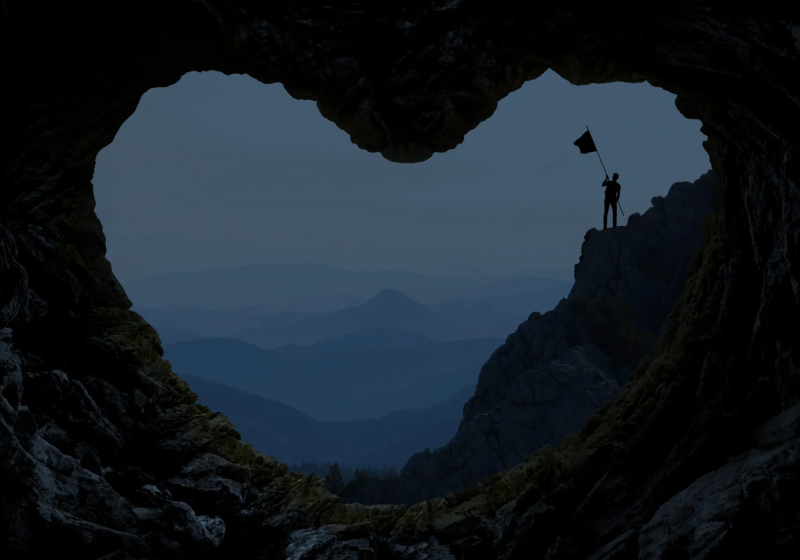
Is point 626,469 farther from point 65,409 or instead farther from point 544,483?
point 65,409

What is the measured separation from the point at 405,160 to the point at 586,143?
7.11 m

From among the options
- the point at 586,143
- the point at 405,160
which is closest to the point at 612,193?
the point at 586,143

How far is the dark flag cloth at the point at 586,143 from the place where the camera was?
16.1m

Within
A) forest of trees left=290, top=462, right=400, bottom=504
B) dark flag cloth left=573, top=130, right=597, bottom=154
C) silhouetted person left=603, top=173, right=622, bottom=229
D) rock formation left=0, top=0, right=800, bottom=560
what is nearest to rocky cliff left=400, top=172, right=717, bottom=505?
forest of trees left=290, top=462, right=400, bottom=504

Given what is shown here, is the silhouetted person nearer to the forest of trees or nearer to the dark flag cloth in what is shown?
the dark flag cloth

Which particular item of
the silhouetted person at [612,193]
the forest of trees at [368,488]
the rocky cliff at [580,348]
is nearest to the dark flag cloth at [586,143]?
the silhouetted person at [612,193]

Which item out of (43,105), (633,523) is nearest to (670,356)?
(633,523)

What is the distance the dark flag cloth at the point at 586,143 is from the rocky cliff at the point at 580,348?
35260 millimetres

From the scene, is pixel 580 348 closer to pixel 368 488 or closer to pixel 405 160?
pixel 368 488

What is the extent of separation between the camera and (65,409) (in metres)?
11.4

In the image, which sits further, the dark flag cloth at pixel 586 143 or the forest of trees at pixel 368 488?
the forest of trees at pixel 368 488

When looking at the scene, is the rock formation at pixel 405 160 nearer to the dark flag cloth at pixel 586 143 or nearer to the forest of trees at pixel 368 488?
the dark flag cloth at pixel 586 143

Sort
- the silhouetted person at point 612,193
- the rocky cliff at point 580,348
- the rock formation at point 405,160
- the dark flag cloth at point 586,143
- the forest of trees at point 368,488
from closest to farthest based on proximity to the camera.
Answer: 1. the rock formation at point 405,160
2. the dark flag cloth at point 586,143
3. the silhouetted person at point 612,193
4. the rocky cliff at point 580,348
5. the forest of trees at point 368,488

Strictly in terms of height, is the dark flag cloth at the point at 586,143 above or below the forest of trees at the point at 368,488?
above
